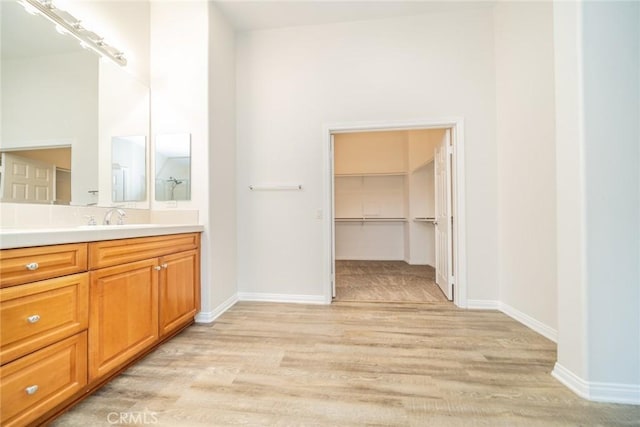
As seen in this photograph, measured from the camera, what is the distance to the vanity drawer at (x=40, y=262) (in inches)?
40.4

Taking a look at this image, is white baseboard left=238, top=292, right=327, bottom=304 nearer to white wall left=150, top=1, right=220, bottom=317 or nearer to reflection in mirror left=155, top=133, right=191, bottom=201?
white wall left=150, top=1, right=220, bottom=317

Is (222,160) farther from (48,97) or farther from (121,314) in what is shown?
(121,314)

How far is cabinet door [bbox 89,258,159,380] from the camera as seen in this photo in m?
1.38

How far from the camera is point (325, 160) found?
2922 mm

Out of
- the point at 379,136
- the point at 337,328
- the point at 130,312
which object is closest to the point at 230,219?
the point at 130,312

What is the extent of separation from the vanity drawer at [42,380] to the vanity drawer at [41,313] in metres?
0.05

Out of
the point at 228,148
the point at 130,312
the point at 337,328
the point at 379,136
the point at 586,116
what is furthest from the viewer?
the point at 379,136

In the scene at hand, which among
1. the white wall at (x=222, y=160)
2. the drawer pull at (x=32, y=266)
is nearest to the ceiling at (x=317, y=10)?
the white wall at (x=222, y=160)

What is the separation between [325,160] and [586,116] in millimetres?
2047

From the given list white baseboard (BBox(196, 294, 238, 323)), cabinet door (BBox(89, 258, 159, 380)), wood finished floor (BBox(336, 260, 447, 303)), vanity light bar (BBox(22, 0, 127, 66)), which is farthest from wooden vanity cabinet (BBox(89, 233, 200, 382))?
wood finished floor (BBox(336, 260, 447, 303))

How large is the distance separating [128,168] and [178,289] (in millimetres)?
1228

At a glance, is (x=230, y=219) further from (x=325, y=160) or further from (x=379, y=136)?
(x=379, y=136)

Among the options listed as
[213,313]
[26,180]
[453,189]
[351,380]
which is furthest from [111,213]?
[453,189]

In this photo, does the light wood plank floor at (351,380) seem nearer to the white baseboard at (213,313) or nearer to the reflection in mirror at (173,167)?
the white baseboard at (213,313)
